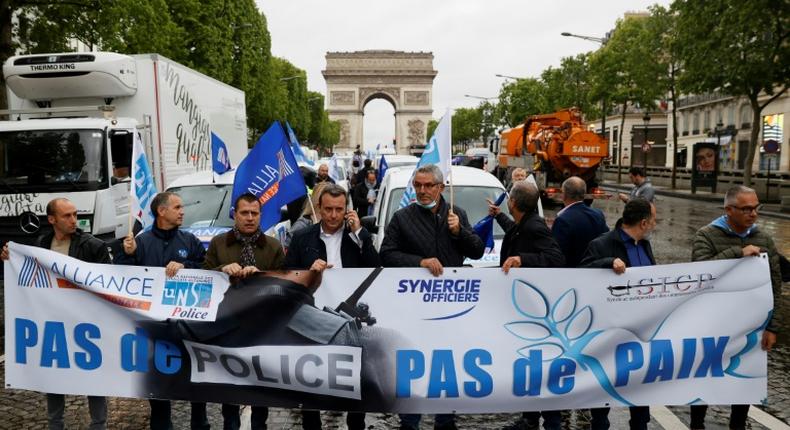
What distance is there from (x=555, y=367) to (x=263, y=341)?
5.68 ft

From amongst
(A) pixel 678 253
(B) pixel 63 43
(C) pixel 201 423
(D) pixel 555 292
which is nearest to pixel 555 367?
(D) pixel 555 292

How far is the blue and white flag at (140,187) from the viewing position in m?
5.40

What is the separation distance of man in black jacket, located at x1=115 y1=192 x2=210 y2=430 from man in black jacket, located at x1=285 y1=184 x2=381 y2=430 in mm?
632

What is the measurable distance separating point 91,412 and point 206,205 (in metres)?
5.17

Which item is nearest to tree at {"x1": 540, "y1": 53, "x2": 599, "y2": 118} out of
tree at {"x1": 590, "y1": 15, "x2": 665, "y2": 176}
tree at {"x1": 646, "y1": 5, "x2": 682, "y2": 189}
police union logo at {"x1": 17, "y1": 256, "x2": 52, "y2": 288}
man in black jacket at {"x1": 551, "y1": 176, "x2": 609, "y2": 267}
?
tree at {"x1": 590, "y1": 15, "x2": 665, "y2": 176}

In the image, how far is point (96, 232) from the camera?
10531 mm

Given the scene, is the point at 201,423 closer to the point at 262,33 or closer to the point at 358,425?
the point at 358,425

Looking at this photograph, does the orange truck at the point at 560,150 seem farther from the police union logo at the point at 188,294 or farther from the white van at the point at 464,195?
the police union logo at the point at 188,294

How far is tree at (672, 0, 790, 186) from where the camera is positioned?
23281 mm

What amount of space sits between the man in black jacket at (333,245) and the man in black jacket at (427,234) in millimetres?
195

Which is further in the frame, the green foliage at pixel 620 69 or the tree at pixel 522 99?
the tree at pixel 522 99

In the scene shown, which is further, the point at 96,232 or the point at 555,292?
A: the point at 96,232

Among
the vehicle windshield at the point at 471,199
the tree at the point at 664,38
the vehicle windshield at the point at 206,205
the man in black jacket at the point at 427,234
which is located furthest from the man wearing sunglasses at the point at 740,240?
the tree at the point at 664,38

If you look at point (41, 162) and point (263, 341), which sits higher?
point (41, 162)
